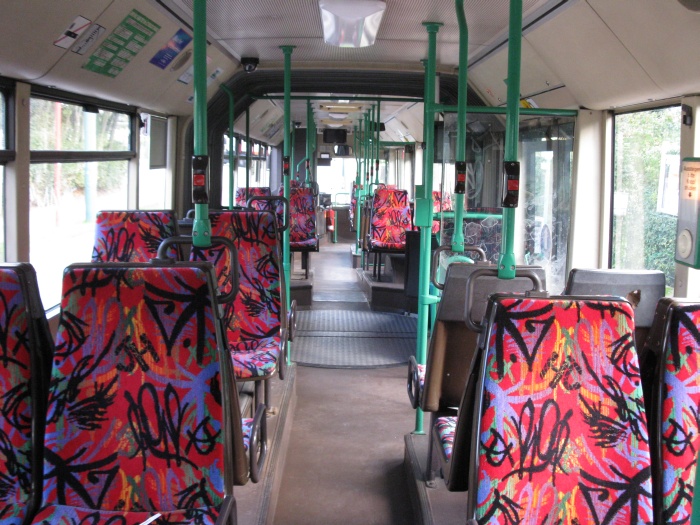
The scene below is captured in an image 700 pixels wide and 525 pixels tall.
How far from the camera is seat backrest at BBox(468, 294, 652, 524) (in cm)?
184

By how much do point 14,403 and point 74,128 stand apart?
2999 mm

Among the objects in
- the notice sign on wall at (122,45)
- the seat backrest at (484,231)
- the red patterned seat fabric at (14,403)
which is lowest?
the red patterned seat fabric at (14,403)

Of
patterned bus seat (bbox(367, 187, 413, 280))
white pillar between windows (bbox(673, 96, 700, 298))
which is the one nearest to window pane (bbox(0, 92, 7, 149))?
white pillar between windows (bbox(673, 96, 700, 298))

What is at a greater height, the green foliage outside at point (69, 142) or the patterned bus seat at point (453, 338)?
the green foliage outside at point (69, 142)

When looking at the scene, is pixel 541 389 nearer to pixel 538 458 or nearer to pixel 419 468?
pixel 538 458

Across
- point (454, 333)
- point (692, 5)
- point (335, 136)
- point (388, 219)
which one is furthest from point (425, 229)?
point (335, 136)

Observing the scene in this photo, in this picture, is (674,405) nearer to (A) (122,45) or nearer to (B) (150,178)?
(A) (122,45)

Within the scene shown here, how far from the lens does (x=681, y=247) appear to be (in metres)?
1.19

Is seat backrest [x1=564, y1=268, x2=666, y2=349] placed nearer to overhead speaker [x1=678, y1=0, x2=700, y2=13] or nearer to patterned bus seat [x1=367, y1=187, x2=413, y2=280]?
overhead speaker [x1=678, y1=0, x2=700, y2=13]

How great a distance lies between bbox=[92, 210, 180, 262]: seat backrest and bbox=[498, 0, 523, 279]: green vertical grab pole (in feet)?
6.70

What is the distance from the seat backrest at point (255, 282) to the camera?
3840mm

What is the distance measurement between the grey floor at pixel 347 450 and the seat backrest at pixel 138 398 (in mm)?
1419

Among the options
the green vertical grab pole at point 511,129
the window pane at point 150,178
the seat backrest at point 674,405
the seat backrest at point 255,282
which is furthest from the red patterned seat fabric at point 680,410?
the window pane at point 150,178

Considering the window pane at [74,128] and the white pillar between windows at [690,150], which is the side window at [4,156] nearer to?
the window pane at [74,128]
